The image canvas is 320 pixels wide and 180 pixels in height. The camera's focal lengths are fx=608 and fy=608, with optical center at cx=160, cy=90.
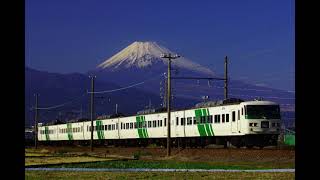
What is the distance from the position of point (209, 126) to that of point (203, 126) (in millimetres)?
1168

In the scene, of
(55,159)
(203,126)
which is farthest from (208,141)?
(55,159)

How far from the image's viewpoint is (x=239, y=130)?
35719 mm

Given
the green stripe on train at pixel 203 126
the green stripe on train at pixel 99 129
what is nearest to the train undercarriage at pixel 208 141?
the green stripe on train at pixel 203 126

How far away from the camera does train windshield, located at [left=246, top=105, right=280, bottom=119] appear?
35.2m

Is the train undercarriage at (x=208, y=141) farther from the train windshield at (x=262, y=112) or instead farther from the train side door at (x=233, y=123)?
the train windshield at (x=262, y=112)

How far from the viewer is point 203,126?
40.2 metres

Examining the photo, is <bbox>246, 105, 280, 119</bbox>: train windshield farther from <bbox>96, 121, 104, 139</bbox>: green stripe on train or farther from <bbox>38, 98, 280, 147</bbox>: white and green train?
Answer: <bbox>96, 121, 104, 139</bbox>: green stripe on train

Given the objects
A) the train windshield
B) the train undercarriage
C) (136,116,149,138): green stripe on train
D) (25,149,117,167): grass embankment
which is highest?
the train windshield

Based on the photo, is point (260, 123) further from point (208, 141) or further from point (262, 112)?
point (208, 141)

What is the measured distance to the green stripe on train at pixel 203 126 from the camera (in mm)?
39250

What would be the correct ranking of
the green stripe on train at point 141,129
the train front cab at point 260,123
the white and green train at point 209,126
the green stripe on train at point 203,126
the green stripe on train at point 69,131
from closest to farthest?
1. the train front cab at point 260,123
2. the white and green train at point 209,126
3. the green stripe on train at point 203,126
4. the green stripe on train at point 141,129
5. the green stripe on train at point 69,131

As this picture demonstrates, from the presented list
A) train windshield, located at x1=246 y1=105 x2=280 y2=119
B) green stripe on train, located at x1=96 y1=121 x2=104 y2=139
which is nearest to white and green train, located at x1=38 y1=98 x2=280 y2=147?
train windshield, located at x1=246 y1=105 x2=280 y2=119
